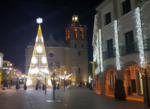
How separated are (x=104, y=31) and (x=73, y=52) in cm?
3425

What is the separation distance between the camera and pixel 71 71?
50250mm

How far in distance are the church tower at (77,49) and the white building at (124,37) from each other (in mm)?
32565

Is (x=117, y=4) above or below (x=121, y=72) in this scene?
above

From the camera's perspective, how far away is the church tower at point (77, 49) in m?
50.9

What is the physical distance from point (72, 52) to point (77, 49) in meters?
2.04

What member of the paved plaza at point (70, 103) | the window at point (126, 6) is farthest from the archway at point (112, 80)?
the window at point (126, 6)

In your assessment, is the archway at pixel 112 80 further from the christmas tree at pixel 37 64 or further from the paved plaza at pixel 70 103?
the christmas tree at pixel 37 64

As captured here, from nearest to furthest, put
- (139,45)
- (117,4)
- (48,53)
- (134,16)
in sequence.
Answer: (139,45) < (134,16) < (117,4) < (48,53)

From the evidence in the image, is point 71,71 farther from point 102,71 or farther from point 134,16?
point 134,16

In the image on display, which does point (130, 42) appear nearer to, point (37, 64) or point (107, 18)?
point (107, 18)

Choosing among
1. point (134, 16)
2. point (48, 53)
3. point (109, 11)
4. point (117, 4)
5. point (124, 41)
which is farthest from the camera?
point (48, 53)

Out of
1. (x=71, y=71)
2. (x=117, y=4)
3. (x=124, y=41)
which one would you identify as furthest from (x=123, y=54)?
(x=71, y=71)

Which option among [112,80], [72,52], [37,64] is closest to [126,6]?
[112,80]

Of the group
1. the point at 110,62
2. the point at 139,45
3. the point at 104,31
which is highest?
the point at 104,31
